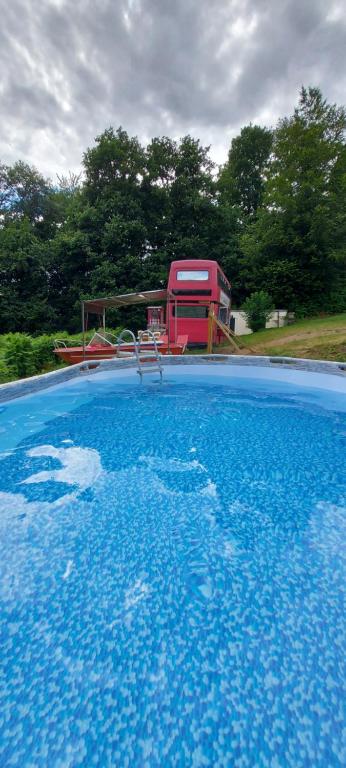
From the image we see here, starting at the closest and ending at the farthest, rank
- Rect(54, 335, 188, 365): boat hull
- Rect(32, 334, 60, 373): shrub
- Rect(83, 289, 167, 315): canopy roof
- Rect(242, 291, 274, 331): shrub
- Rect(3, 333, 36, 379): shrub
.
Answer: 1. Rect(3, 333, 36, 379): shrub
2. Rect(32, 334, 60, 373): shrub
3. Rect(83, 289, 167, 315): canopy roof
4. Rect(54, 335, 188, 365): boat hull
5. Rect(242, 291, 274, 331): shrub

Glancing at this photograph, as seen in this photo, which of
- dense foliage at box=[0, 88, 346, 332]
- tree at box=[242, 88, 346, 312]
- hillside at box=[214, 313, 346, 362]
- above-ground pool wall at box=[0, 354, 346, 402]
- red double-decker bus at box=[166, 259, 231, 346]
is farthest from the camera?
dense foliage at box=[0, 88, 346, 332]

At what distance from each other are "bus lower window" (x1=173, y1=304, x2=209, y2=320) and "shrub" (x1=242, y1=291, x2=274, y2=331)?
A: 5.80 meters

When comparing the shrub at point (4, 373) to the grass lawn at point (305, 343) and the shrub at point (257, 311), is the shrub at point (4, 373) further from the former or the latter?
the shrub at point (257, 311)

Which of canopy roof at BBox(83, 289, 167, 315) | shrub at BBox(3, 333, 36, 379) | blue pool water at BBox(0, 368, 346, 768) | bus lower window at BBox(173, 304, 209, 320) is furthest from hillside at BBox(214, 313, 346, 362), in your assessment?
shrub at BBox(3, 333, 36, 379)

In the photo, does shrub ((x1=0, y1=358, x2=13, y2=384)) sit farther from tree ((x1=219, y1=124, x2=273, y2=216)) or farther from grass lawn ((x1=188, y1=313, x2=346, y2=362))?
tree ((x1=219, y1=124, x2=273, y2=216))

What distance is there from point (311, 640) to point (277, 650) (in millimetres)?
205

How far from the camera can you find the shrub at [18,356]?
7.68 meters

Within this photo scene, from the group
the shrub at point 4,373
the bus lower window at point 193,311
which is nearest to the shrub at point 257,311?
the bus lower window at point 193,311

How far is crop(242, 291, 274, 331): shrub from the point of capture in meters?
17.2

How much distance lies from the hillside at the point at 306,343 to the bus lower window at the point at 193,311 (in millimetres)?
1618

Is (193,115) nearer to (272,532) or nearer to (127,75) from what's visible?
(127,75)

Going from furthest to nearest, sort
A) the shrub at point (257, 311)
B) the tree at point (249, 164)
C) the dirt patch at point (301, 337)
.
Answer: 1. the tree at point (249, 164)
2. the shrub at point (257, 311)
3. the dirt patch at point (301, 337)

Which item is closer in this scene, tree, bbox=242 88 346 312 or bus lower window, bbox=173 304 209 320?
bus lower window, bbox=173 304 209 320

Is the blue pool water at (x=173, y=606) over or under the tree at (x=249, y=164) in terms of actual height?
under
